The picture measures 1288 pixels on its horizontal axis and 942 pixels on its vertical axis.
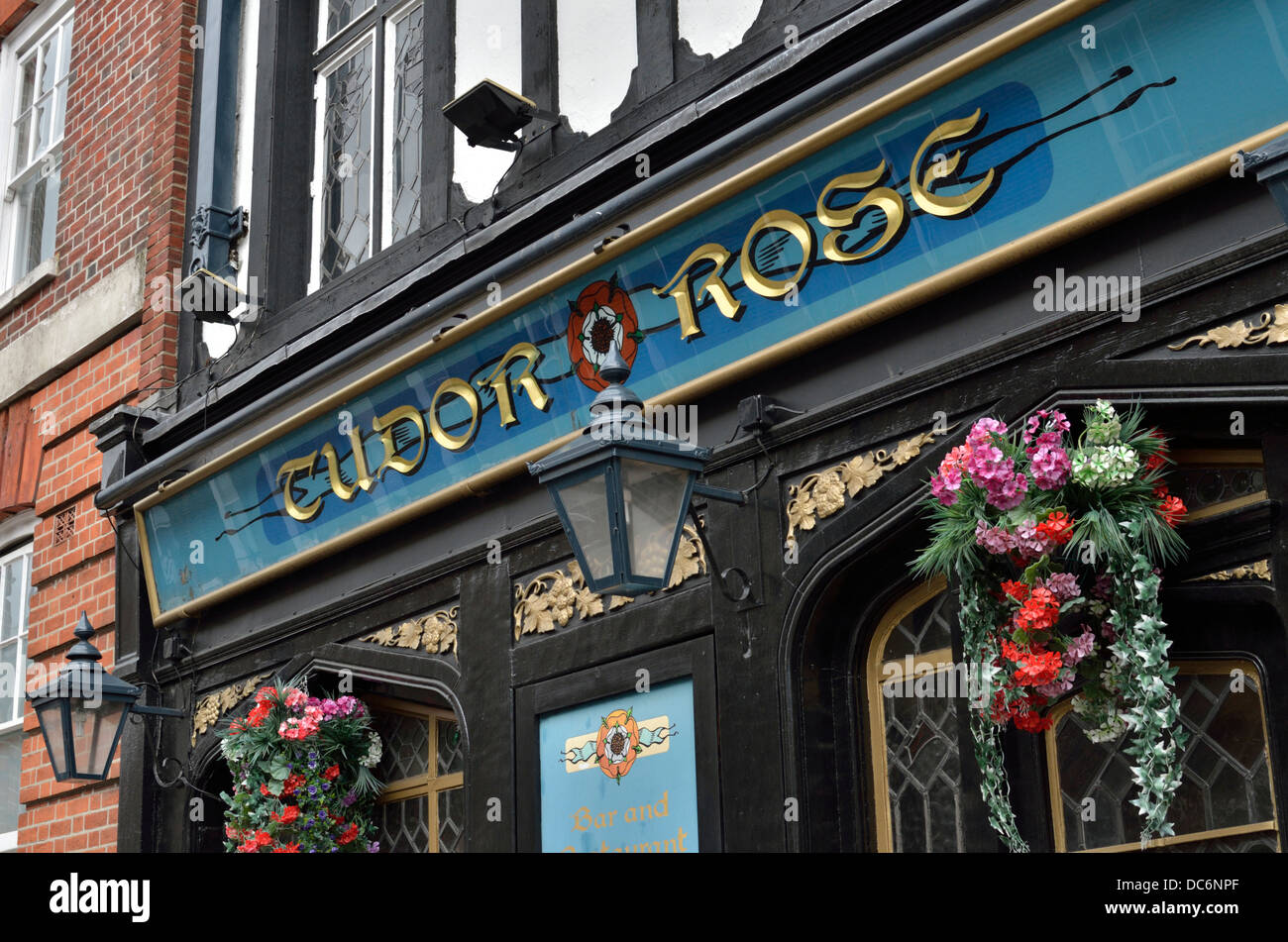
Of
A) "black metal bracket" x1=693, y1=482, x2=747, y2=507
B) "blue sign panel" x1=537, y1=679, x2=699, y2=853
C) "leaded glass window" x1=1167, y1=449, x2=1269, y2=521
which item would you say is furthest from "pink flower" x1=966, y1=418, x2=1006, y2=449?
"blue sign panel" x1=537, y1=679, x2=699, y2=853

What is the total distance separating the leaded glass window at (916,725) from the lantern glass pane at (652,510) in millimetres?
971

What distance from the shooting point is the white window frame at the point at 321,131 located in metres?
8.84

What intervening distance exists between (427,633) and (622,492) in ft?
8.59

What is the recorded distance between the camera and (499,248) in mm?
7203

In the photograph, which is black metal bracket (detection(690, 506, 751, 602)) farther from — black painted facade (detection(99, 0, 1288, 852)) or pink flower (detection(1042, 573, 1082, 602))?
pink flower (detection(1042, 573, 1082, 602))

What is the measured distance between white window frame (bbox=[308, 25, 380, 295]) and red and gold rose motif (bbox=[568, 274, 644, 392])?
2.53m

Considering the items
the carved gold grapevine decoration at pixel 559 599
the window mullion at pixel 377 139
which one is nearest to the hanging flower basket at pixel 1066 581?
the carved gold grapevine decoration at pixel 559 599

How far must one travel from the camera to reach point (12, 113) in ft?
38.5

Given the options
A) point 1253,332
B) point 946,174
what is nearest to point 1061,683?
point 1253,332

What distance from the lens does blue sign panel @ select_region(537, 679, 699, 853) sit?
5914 mm

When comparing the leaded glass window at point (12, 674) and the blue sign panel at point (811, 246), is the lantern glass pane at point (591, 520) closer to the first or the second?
the blue sign panel at point (811, 246)
